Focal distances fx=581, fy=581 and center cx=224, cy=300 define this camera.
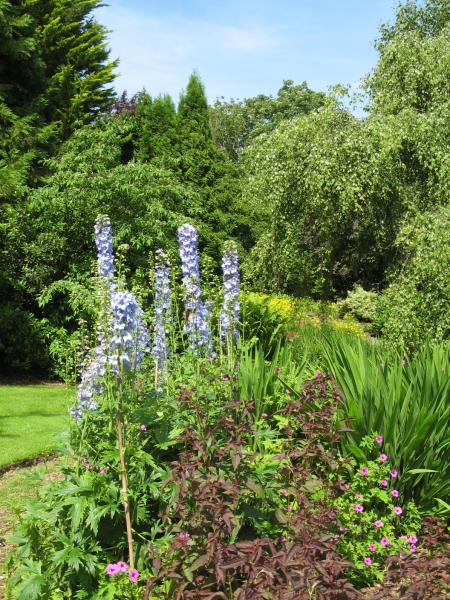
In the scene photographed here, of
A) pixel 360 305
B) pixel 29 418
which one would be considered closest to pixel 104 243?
pixel 29 418

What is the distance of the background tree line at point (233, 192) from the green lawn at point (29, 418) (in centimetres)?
105

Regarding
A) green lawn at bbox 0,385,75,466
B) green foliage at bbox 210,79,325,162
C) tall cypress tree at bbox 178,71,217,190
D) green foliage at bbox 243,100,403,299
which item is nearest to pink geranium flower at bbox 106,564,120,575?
green lawn at bbox 0,385,75,466

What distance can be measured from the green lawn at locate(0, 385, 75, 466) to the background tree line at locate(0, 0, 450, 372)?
3.44 ft

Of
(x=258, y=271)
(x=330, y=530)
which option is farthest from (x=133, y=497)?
(x=258, y=271)

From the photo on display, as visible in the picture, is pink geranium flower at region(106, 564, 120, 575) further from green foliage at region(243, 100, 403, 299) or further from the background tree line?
green foliage at region(243, 100, 403, 299)

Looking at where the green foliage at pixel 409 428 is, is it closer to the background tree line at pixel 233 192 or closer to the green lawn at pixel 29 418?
the green lawn at pixel 29 418

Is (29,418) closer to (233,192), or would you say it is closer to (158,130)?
(158,130)

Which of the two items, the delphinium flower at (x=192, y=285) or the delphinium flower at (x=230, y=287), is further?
the delphinium flower at (x=230, y=287)

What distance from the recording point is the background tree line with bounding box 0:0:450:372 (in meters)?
8.67

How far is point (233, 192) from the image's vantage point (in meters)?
15.8

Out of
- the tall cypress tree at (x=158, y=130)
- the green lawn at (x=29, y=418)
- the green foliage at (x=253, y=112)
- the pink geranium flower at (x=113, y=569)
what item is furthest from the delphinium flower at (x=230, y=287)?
the green foliage at (x=253, y=112)

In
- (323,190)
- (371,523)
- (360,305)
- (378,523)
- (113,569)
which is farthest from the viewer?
(360,305)

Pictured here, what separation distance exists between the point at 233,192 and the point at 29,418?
10.5 meters

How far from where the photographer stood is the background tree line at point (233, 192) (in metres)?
→ 8.67
